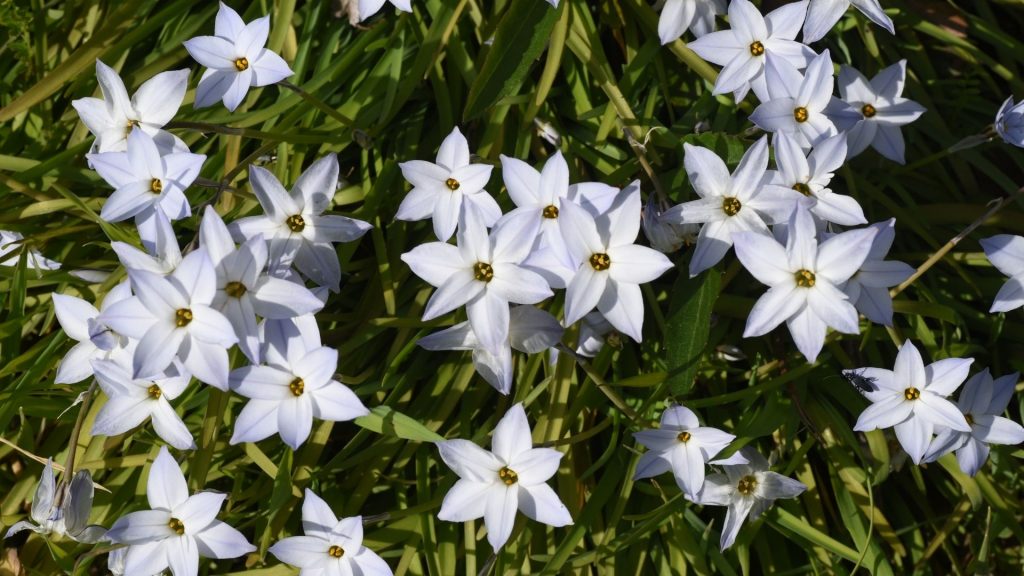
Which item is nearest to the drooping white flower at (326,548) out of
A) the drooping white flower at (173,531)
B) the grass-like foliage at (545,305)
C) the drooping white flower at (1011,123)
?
the drooping white flower at (173,531)

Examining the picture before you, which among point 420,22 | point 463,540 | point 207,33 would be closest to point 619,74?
point 420,22

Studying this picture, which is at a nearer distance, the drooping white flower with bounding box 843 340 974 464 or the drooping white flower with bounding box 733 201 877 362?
the drooping white flower with bounding box 733 201 877 362

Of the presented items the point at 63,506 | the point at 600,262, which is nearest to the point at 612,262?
the point at 600,262

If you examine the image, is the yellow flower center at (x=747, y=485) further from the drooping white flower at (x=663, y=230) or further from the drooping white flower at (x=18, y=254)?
the drooping white flower at (x=18, y=254)

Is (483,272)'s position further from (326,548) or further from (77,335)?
(77,335)

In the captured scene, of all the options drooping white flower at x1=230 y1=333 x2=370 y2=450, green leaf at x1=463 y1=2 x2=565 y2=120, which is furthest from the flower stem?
drooping white flower at x1=230 y1=333 x2=370 y2=450

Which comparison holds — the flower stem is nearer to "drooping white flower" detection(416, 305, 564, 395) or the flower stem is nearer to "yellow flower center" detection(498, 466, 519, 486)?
"drooping white flower" detection(416, 305, 564, 395)

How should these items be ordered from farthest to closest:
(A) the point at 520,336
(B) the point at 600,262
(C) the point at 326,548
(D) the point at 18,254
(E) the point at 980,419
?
1. (D) the point at 18,254
2. (E) the point at 980,419
3. (C) the point at 326,548
4. (A) the point at 520,336
5. (B) the point at 600,262
